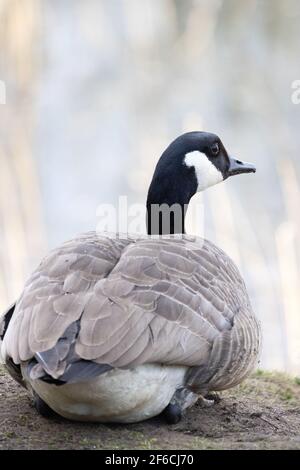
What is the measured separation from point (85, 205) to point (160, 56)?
2.14 m

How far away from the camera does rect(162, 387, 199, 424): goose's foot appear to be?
3693 millimetres

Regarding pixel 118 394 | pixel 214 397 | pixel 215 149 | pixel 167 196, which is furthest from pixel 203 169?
pixel 118 394

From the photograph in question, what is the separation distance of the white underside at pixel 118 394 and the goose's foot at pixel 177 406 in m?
0.05

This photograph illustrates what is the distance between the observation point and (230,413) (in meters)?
4.08

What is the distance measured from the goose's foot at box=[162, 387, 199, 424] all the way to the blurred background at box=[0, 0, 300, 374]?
2382 millimetres

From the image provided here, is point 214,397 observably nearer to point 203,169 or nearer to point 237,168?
point 203,169

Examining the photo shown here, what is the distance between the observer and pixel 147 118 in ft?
28.9

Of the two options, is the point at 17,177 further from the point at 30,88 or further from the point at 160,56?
the point at 160,56

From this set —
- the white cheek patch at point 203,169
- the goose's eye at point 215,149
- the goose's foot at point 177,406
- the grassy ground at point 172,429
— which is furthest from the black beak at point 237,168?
the goose's foot at point 177,406

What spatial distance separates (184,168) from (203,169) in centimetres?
21

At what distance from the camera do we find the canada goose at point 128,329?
3.19m

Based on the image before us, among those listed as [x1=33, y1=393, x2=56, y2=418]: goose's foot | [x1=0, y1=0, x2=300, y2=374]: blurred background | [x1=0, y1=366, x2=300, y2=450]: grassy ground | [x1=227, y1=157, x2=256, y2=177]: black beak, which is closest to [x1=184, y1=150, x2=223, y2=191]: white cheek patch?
[x1=227, y1=157, x2=256, y2=177]: black beak

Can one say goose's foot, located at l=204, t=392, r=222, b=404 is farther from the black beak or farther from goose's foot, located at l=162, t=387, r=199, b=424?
the black beak
